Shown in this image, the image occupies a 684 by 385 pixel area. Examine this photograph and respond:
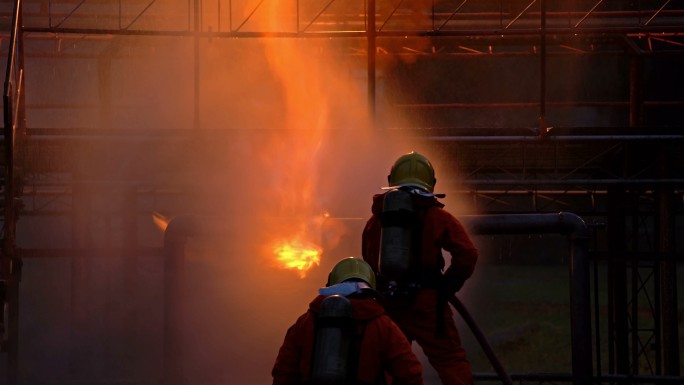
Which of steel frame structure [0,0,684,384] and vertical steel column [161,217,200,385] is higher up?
steel frame structure [0,0,684,384]

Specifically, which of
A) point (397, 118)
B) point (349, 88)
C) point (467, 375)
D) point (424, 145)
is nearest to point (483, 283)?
point (397, 118)

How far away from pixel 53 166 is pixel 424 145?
5473mm

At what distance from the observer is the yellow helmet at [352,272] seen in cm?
479

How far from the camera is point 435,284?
19.8 feet

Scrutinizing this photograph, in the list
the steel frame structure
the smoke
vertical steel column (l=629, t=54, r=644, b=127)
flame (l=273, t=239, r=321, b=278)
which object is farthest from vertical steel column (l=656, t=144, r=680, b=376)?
flame (l=273, t=239, r=321, b=278)

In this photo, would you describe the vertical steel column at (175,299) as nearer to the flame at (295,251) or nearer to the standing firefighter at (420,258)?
the flame at (295,251)

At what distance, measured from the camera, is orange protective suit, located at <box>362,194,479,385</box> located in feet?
19.4

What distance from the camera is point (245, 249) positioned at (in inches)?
486

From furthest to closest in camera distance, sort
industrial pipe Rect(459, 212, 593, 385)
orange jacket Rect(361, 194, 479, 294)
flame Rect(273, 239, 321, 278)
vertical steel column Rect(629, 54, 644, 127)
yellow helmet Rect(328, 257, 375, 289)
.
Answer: vertical steel column Rect(629, 54, 644, 127)
flame Rect(273, 239, 321, 278)
industrial pipe Rect(459, 212, 593, 385)
orange jacket Rect(361, 194, 479, 294)
yellow helmet Rect(328, 257, 375, 289)

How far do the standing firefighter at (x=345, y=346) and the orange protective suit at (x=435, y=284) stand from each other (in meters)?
1.27

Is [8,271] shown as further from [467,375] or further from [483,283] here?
[483,283]

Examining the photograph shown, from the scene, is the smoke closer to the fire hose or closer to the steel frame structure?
the steel frame structure

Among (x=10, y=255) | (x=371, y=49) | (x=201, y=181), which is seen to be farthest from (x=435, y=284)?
(x=201, y=181)

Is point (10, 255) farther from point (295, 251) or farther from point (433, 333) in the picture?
point (433, 333)
